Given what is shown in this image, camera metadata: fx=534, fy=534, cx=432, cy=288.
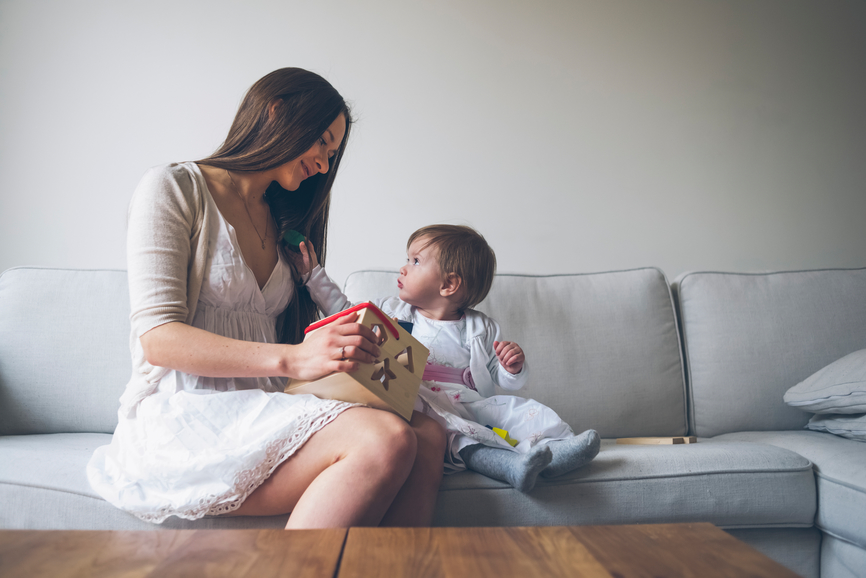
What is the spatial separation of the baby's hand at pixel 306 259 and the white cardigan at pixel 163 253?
0.26 meters

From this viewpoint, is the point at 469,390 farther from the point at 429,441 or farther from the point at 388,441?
the point at 388,441

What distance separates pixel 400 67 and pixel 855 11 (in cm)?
202

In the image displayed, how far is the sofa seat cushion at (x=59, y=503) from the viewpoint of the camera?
904mm

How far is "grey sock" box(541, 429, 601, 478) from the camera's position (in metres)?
1.02

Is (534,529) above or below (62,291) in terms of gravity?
below

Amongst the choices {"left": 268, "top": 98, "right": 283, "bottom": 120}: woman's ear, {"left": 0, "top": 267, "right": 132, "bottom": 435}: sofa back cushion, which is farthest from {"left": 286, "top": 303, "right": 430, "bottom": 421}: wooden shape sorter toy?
{"left": 0, "top": 267, "right": 132, "bottom": 435}: sofa back cushion

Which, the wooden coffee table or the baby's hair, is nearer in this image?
the wooden coffee table

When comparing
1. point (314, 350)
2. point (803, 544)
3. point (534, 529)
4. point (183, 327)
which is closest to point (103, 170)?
point (183, 327)

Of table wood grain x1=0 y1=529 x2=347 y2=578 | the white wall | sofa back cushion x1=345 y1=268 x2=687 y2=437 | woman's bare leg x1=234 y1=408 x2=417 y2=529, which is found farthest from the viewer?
the white wall

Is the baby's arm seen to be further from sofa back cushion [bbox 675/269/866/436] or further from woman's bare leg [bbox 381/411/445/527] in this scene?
sofa back cushion [bbox 675/269/866/436]

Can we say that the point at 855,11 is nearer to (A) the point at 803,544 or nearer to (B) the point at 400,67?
(B) the point at 400,67

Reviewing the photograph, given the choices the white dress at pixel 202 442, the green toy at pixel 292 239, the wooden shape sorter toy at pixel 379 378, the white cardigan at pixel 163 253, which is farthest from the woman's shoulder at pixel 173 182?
the wooden shape sorter toy at pixel 379 378

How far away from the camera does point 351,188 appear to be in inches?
81.6

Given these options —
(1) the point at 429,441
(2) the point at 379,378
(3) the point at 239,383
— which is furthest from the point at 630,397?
(3) the point at 239,383
